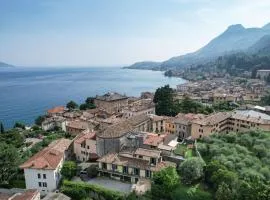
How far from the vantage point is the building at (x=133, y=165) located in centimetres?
3616

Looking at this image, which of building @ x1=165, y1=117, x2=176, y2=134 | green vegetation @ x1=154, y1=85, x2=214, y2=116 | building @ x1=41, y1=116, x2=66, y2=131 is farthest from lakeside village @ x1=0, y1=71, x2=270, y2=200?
building @ x1=41, y1=116, x2=66, y2=131

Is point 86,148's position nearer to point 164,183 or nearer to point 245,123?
point 164,183

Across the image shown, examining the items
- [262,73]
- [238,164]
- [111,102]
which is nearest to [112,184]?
[238,164]

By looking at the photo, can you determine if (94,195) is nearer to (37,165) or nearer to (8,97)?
(37,165)

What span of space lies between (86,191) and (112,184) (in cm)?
369

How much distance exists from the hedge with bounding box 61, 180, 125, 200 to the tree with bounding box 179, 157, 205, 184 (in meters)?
8.35

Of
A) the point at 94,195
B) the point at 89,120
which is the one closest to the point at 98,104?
the point at 89,120

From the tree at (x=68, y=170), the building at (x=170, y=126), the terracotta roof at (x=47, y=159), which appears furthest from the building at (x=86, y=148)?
the building at (x=170, y=126)

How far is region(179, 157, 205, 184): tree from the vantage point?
34531 mm

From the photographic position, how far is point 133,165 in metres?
36.4

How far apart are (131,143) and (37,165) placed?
14.5 metres

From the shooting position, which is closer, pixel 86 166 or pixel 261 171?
pixel 261 171

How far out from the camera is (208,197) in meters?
32.5

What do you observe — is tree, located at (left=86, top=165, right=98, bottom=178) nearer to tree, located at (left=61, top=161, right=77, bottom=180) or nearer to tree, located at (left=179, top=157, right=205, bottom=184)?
tree, located at (left=61, top=161, right=77, bottom=180)
